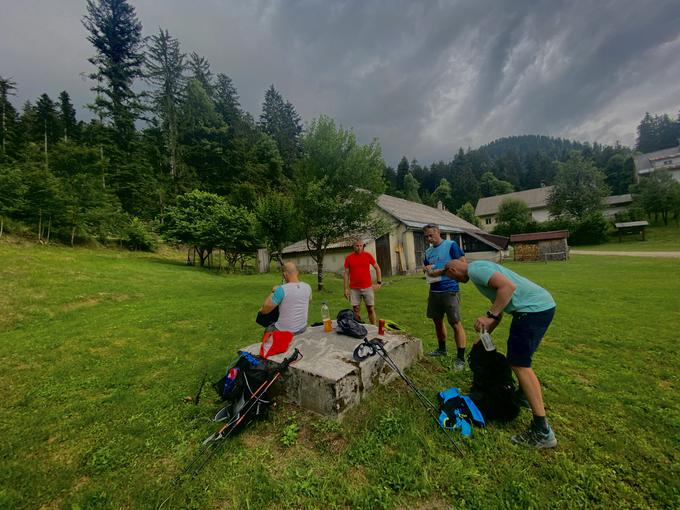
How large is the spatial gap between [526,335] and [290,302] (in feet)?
9.08

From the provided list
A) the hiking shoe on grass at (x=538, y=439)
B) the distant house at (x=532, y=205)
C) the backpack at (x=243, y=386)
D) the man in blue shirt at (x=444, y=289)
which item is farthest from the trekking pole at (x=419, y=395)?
the distant house at (x=532, y=205)

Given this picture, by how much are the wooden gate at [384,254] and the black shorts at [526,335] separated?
14210mm

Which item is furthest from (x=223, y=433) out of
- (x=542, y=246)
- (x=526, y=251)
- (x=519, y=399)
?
(x=526, y=251)

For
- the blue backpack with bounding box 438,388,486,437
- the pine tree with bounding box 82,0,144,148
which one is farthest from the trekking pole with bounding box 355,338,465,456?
the pine tree with bounding box 82,0,144,148

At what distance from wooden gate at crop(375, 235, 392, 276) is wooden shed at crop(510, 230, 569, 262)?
14052mm

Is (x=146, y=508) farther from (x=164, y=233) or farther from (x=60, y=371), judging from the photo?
(x=164, y=233)

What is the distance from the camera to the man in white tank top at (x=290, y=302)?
11.7 feet

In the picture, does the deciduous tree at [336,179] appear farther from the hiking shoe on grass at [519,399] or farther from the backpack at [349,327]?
the hiking shoe on grass at [519,399]

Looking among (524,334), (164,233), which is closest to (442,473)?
(524,334)

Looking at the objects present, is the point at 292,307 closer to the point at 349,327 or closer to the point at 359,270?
the point at 349,327

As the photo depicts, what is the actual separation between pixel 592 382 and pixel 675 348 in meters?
2.37

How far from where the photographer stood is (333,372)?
2.89 metres

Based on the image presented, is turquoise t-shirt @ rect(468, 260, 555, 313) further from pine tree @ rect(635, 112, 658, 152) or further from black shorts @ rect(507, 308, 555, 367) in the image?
pine tree @ rect(635, 112, 658, 152)

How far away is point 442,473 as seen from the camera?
7.22ft
